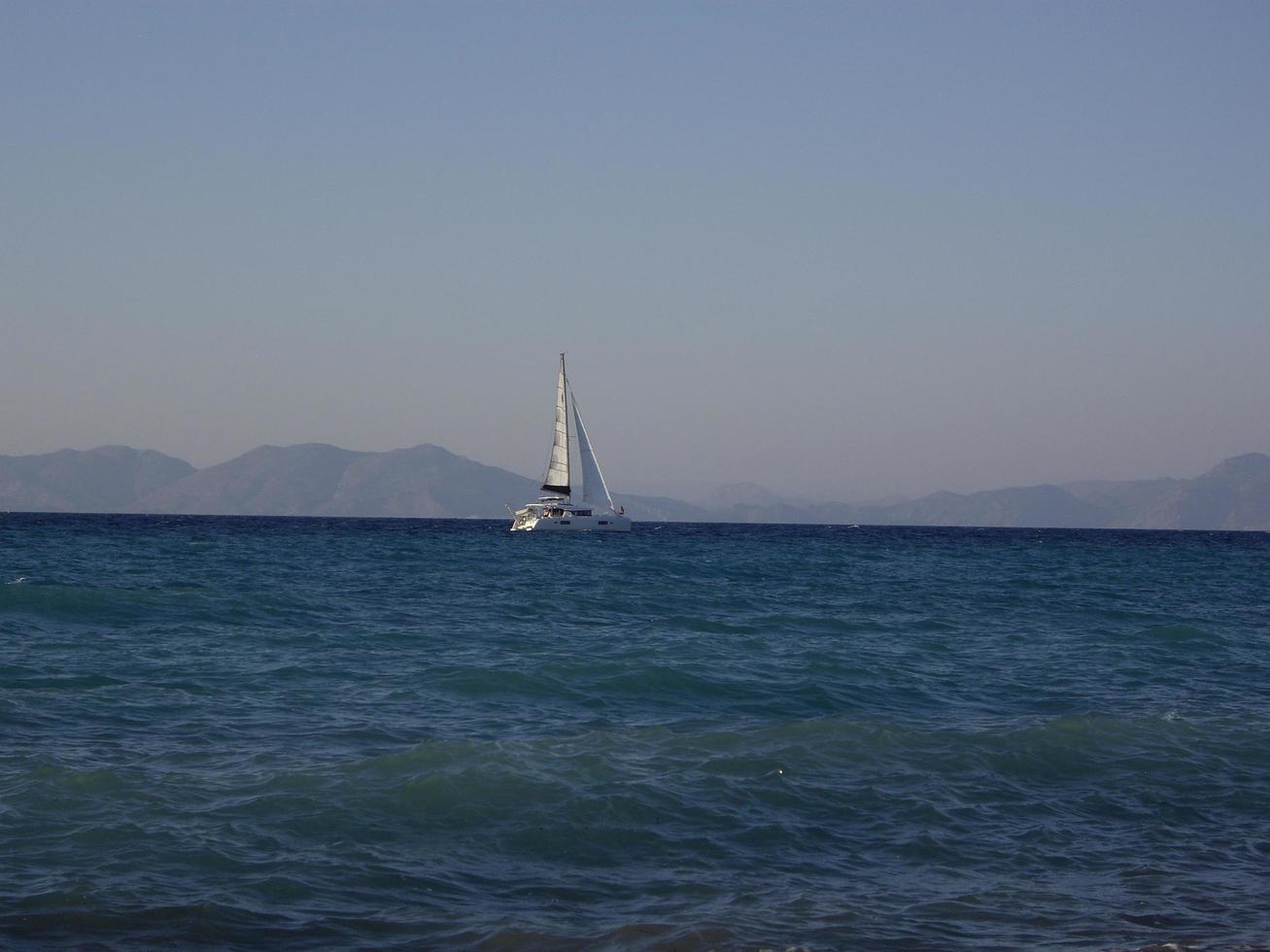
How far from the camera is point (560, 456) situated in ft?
339

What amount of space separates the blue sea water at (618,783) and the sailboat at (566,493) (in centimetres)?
7210

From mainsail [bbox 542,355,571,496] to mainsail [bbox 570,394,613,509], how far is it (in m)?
1.41

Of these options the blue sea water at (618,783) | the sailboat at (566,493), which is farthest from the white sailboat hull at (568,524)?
the blue sea water at (618,783)

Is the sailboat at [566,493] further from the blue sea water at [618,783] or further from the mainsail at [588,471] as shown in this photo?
the blue sea water at [618,783]

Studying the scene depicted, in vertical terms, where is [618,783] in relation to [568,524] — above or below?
below

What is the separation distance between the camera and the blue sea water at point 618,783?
32.3 feet

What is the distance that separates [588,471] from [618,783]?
92384mm

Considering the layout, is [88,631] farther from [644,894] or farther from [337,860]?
[644,894]

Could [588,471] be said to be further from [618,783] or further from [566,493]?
[618,783]

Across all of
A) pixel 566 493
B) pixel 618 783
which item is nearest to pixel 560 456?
pixel 566 493

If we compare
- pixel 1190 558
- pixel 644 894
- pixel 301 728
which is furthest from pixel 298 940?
pixel 1190 558

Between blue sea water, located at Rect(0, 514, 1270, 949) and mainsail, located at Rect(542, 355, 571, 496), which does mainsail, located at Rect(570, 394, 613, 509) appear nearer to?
mainsail, located at Rect(542, 355, 571, 496)

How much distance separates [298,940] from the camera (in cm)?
916

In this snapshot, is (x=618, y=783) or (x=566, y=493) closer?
(x=618, y=783)
